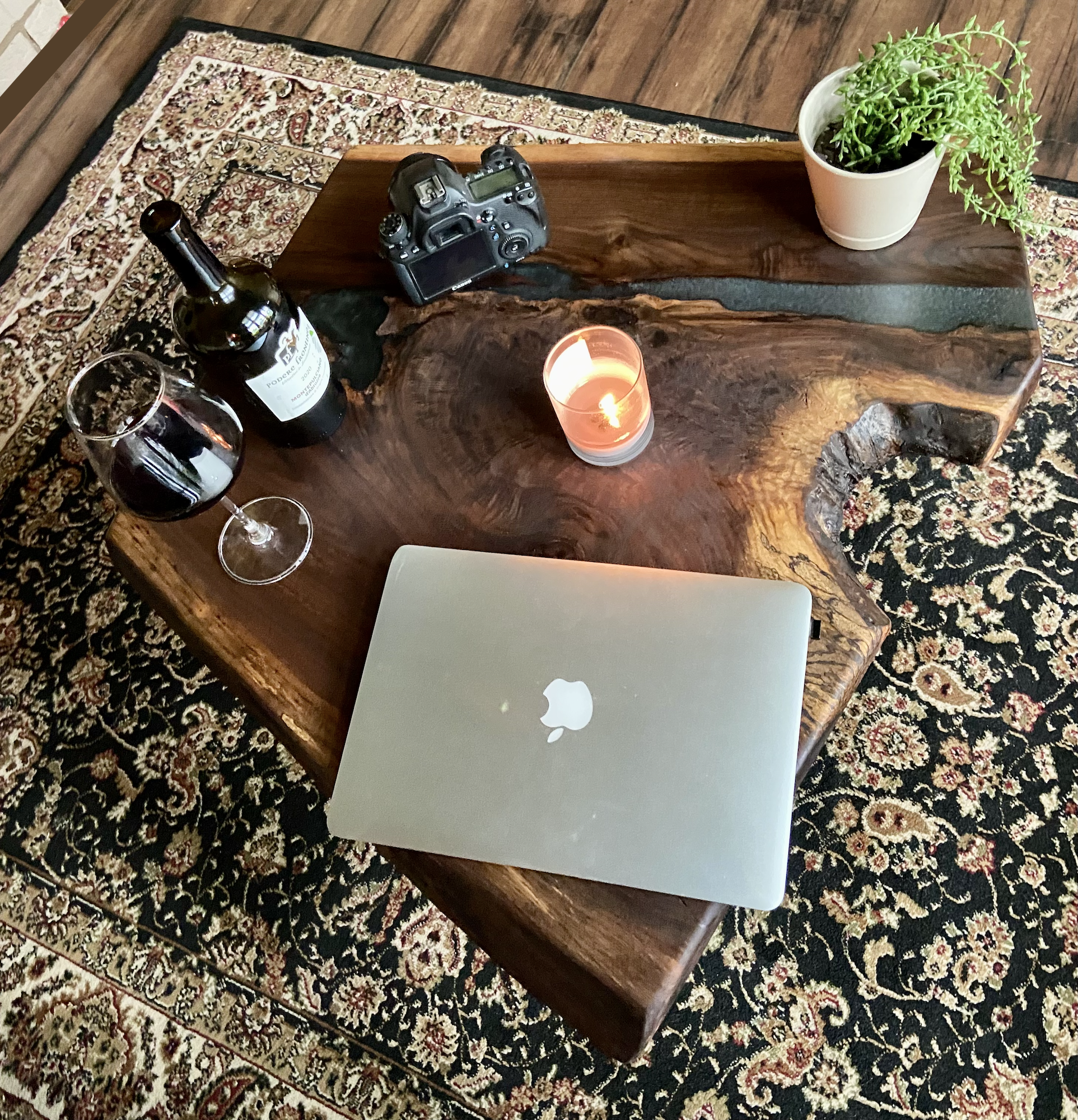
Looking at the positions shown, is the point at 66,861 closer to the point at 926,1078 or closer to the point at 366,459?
the point at 366,459

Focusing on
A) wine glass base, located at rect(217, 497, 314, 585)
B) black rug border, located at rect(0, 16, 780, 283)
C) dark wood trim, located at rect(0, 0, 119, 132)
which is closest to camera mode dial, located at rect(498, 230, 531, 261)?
wine glass base, located at rect(217, 497, 314, 585)

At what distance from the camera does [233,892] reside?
1.28 meters

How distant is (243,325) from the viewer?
0.79m

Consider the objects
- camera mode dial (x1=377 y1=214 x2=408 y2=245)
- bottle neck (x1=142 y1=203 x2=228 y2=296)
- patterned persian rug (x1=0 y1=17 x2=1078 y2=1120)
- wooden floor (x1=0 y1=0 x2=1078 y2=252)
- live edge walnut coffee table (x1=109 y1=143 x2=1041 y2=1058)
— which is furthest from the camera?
wooden floor (x1=0 y1=0 x2=1078 y2=252)

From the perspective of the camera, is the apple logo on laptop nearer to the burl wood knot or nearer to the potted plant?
the burl wood knot

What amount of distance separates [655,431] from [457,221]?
0.95ft

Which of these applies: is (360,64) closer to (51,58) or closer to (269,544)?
(51,58)

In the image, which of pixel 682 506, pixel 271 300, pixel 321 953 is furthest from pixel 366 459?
pixel 321 953

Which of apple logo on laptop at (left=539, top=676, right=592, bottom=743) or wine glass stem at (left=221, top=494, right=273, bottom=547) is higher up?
wine glass stem at (left=221, top=494, right=273, bottom=547)

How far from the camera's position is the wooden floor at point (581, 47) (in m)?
1.64

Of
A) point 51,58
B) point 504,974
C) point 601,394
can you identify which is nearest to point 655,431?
point 601,394

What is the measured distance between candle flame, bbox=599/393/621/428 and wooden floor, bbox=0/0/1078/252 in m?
1.09

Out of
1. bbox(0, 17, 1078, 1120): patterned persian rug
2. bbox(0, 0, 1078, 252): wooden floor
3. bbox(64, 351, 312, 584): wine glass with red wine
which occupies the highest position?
bbox(64, 351, 312, 584): wine glass with red wine

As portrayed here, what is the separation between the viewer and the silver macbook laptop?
71 cm
